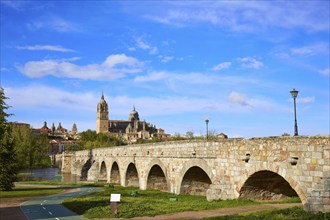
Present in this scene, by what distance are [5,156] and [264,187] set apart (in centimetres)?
2722

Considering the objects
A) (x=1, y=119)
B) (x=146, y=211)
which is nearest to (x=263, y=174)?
(x=146, y=211)

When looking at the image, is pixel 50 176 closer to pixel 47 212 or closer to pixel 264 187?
pixel 47 212

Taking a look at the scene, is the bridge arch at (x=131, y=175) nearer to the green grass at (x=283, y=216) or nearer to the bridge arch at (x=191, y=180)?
the bridge arch at (x=191, y=180)

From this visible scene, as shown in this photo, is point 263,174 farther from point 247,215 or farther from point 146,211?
point 146,211

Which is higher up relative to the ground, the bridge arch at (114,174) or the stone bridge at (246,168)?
the stone bridge at (246,168)

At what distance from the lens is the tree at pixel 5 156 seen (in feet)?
119

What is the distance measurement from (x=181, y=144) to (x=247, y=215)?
11846mm

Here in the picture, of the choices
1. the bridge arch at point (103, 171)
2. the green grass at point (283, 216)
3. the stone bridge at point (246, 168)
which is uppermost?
the stone bridge at point (246, 168)

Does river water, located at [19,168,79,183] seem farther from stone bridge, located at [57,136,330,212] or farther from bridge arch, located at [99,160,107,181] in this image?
stone bridge, located at [57,136,330,212]

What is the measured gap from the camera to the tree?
3625 centimetres

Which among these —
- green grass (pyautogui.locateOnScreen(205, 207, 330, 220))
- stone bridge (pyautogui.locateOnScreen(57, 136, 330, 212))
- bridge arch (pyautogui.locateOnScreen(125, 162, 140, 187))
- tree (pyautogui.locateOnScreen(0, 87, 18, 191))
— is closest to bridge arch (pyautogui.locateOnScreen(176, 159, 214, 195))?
stone bridge (pyautogui.locateOnScreen(57, 136, 330, 212))

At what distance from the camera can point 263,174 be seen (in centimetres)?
1883

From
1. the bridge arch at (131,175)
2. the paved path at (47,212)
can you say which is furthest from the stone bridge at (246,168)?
the paved path at (47,212)

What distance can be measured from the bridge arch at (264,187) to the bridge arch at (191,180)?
543cm
